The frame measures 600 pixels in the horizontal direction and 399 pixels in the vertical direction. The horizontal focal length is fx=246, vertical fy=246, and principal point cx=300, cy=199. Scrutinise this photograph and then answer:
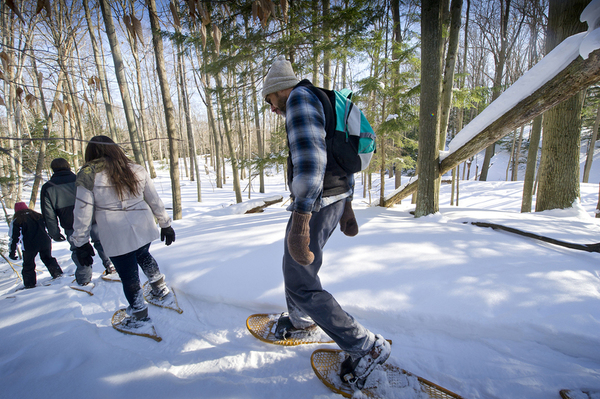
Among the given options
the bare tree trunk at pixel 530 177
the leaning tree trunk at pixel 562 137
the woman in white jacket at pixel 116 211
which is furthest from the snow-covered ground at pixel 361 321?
the bare tree trunk at pixel 530 177

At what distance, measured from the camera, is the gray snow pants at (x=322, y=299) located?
152 cm

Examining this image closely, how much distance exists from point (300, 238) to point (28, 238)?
17.0ft

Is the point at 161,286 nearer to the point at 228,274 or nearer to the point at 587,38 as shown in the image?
the point at 228,274

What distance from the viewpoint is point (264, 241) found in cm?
329

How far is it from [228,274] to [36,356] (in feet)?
4.71

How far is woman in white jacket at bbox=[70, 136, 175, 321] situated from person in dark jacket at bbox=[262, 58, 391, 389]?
148 centimetres

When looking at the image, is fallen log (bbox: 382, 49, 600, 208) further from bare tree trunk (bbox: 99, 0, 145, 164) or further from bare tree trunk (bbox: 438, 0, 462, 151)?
bare tree trunk (bbox: 99, 0, 145, 164)

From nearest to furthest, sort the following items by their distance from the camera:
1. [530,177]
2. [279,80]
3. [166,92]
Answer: [279,80] → [166,92] → [530,177]

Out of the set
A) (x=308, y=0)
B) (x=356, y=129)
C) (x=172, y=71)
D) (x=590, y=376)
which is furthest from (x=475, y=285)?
(x=172, y=71)

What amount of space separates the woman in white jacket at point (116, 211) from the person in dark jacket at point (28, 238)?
Answer: 3.06m

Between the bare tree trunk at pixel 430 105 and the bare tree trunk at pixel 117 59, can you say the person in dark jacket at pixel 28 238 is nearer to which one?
the bare tree trunk at pixel 117 59

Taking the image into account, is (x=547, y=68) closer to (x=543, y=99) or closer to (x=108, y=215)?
(x=543, y=99)

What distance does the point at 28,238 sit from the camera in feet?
13.2

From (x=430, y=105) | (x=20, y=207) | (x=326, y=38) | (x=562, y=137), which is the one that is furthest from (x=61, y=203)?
(x=562, y=137)
